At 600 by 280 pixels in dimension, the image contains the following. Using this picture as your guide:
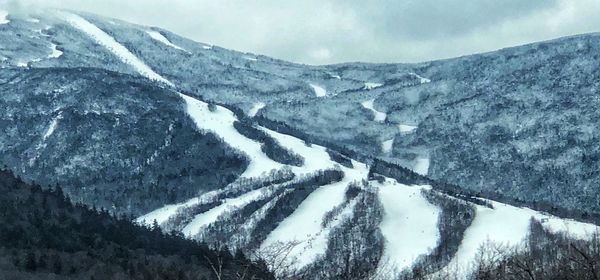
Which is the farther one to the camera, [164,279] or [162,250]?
[162,250]

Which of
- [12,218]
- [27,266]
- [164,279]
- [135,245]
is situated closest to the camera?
[164,279]

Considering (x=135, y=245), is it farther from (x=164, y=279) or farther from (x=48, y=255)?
(x=164, y=279)

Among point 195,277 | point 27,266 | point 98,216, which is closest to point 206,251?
point 98,216

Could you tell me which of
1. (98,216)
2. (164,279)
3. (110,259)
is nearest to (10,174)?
(98,216)

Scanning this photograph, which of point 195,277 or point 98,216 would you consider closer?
point 195,277

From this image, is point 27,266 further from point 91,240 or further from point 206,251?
point 206,251

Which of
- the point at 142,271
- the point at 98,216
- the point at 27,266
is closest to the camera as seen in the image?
the point at 27,266

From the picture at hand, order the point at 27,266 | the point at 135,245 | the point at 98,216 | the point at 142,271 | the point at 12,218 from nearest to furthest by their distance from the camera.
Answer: the point at 27,266 < the point at 142,271 < the point at 12,218 < the point at 135,245 < the point at 98,216

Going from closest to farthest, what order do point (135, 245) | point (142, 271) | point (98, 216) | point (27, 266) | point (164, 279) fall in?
point (164, 279), point (27, 266), point (142, 271), point (135, 245), point (98, 216)
